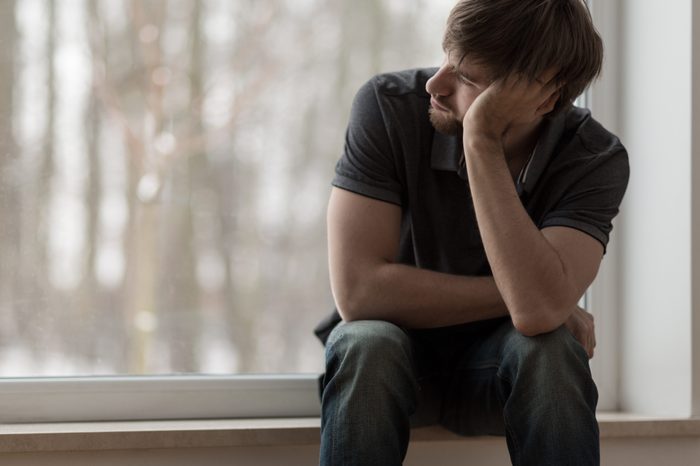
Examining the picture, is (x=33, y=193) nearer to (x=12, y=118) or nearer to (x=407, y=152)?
(x=12, y=118)

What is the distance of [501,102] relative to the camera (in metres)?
1.49

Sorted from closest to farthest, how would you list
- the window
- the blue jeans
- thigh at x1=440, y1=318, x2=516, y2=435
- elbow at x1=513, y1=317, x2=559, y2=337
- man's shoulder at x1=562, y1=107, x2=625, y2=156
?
the blue jeans
elbow at x1=513, y1=317, x2=559, y2=337
thigh at x1=440, y1=318, x2=516, y2=435
man's shoulder at x1=562, y1=107, x2=625, y2=156
the window

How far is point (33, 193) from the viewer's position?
1.78m

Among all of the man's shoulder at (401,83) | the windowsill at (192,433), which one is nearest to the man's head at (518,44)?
the man's shoulder at (401,83)

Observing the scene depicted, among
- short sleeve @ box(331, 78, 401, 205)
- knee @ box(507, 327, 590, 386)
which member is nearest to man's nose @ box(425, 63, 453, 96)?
short sleeve @ box(331, 78, 401, 205)

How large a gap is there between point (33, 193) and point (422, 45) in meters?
0.88

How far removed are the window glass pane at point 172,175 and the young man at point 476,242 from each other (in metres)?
0.31

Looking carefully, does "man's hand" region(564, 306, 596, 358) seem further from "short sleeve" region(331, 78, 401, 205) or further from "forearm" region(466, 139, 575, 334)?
"short sleeve" region(331, 78, 401, 205)

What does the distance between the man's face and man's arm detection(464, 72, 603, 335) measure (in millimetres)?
39

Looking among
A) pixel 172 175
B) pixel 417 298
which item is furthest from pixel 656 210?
pixel 172 175

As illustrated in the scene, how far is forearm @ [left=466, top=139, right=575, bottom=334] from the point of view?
138 centimetres

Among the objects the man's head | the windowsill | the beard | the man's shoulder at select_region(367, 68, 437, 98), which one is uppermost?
the man's head

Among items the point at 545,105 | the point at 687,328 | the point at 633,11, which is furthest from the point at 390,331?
the point at 633,11

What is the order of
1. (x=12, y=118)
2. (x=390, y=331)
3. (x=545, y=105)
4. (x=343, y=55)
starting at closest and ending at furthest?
(x=390, y=331) < (x=545, y=105) < (x=12, y=118) < (x=343, y=55)
